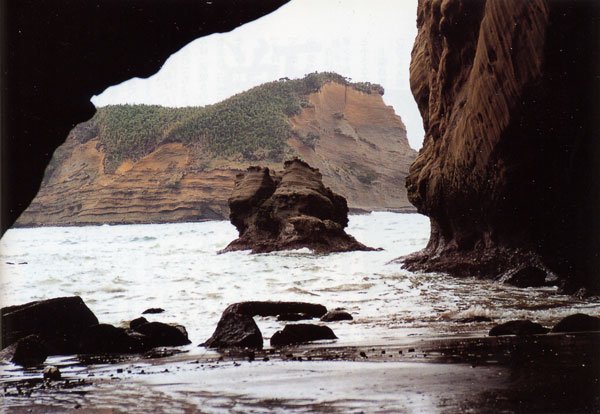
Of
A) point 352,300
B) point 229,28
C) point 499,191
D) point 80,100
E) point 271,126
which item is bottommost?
point 352,300

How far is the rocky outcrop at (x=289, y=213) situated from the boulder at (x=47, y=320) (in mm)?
22134

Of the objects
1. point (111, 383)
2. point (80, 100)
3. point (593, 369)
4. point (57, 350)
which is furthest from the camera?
point (80, 100)

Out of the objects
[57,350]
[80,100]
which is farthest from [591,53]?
[57,350]

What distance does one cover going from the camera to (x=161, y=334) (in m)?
9.26

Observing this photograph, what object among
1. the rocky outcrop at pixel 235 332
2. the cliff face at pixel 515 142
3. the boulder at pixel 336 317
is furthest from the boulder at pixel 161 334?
the cliff face at pixel 515 142

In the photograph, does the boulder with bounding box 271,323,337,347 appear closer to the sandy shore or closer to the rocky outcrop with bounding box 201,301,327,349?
the rocky outcrop with bounding box 201,301,327,349

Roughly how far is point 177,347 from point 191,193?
77066 mm

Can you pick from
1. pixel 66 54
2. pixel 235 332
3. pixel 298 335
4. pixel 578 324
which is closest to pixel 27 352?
pixel 235 332

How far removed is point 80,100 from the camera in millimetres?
9516

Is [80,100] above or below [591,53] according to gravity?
below

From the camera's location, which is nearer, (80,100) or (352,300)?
(80,100)

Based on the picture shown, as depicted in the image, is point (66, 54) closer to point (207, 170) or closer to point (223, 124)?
point (207, 170)

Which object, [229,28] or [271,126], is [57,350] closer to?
[229,28]

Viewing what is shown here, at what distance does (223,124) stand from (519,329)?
89.9 m
